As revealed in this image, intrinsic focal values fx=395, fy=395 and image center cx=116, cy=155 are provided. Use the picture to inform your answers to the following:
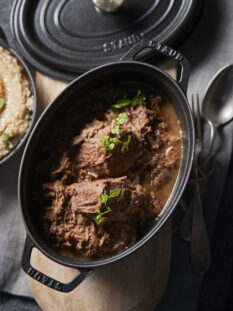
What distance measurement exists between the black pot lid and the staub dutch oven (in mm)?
325

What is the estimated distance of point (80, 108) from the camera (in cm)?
321

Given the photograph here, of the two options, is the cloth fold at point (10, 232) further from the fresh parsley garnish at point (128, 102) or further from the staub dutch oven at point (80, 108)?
the fresh parsley garnish at point (128, 102)

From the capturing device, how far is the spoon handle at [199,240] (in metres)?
3.21

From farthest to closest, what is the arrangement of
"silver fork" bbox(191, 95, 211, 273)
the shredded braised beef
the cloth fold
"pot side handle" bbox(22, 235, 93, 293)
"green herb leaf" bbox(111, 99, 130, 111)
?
the cloth fold < "silver fork" bbox(191, 95, 211, 273) < "green herb leaf" bbox(111, 99, 130, 111) < the shredded braised beef < "pot side handle" bbox(22, 235, 93, 293)

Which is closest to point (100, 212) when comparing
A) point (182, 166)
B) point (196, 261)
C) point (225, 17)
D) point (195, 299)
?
point (182, 166)

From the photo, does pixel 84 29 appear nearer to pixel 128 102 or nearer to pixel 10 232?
→ pixel 128 102

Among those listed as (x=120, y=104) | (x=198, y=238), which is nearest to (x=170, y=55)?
(x=120, y=104)

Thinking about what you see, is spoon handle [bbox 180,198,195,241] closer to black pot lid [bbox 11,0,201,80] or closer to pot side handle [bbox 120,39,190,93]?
pot side handle [bbox 120,39,190,93]

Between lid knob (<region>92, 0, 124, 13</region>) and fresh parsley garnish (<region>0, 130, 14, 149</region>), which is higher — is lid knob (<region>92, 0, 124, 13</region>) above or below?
above

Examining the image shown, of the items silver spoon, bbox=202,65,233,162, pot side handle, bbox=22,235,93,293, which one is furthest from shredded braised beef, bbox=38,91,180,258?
silver spoon, bbox=202,65,233,162

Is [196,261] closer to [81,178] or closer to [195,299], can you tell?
[195,299]

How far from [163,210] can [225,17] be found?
1.83 meters

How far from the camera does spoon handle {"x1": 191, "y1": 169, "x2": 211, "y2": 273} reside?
3209 millimetres

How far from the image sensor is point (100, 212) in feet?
9.09
